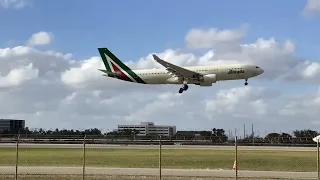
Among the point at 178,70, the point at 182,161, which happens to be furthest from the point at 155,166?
the point at 178,70

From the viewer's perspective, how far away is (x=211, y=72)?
55156 mm

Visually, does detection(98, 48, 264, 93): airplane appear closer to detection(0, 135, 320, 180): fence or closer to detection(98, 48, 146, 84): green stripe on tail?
detection(98, 48, 146, 84): green stripe on tail

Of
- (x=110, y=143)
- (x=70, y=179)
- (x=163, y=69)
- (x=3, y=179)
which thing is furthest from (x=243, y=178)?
(x=110, y=143)

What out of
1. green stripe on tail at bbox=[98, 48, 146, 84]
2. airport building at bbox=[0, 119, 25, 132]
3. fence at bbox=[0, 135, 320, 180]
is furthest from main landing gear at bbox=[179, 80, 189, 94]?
airport building at bbox=[0, 119, 25, 132]

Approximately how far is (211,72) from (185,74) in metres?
2.87

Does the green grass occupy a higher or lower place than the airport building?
lower

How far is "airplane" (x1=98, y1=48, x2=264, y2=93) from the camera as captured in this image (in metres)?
54.7

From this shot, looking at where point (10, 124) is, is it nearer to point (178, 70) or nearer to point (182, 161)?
point (178, 70)

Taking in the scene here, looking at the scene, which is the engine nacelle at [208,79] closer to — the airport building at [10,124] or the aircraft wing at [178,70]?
the aircraft wing at [178,70]

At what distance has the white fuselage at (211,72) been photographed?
5525 centimetres

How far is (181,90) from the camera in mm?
56406

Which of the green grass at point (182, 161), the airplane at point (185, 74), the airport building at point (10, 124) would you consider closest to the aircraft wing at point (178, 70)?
the airplane at point (185, 74)

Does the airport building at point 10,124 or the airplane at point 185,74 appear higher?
the airplane at point 185,74

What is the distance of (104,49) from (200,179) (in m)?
48.0
